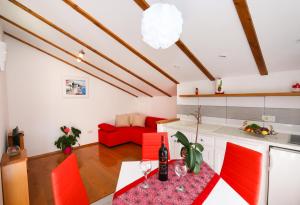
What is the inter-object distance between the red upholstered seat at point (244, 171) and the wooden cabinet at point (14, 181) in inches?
93.5

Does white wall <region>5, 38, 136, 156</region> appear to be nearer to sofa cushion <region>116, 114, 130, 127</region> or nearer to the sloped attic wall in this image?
the sloped attic wall

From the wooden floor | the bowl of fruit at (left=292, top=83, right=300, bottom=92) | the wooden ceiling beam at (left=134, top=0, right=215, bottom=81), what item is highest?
the wooden ceiling beam at (left=134, top=0, right=215, bottom=81)

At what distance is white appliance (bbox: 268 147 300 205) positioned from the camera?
174 centimetres

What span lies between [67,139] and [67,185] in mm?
3182

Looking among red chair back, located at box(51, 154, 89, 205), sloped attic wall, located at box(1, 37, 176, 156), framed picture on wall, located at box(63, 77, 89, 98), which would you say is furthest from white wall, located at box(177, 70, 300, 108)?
sloped attic wall, located at box(1, 37, 176, 156)

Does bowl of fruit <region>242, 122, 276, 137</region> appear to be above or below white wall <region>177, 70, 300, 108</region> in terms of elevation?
below

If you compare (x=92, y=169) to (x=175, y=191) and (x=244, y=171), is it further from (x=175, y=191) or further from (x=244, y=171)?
(x=244, y=171)

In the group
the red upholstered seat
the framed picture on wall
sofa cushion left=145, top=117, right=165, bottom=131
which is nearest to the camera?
the red upholstered seat

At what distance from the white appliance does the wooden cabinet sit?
10.1ft

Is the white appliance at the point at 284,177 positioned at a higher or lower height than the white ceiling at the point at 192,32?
lower

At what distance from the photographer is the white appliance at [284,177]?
174 centimetres

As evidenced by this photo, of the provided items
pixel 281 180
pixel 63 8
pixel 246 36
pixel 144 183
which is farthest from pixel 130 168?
pixel 63 8

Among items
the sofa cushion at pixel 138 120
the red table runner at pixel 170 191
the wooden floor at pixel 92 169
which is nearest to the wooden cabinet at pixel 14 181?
the wooden floor at pixel 92 169

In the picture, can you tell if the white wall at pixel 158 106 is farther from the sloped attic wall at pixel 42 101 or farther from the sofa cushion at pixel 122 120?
the sloped attic wall at pixel 42 101
